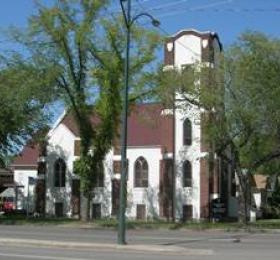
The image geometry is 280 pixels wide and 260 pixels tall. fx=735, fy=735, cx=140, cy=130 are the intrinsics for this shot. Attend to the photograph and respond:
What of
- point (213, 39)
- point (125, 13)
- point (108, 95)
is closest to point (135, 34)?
point (108, 95)

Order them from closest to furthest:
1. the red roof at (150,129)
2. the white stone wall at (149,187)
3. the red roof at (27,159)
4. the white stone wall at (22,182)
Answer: the red roof at (150,129)
the white stone wall at (149,187)
the white stone wall at (22,182)
the red roof at (27,159)

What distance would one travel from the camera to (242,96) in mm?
45031

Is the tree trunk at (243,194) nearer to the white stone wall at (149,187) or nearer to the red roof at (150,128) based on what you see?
the red roof at (150,128)

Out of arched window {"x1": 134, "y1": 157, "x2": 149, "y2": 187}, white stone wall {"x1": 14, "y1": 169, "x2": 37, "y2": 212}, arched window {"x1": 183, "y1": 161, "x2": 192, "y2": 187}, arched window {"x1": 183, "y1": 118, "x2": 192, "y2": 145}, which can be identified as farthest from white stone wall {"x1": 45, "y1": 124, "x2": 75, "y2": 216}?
arched window {"x1": 183, "y1": 118, "x2": 192, "y2": 145}

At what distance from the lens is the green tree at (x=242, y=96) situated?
44.1m

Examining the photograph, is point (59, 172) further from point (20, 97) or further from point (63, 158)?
point (20, 97)

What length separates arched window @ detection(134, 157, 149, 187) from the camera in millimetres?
63156

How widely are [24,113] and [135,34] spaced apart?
1062 cm

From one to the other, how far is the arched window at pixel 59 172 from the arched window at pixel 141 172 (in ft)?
24.1

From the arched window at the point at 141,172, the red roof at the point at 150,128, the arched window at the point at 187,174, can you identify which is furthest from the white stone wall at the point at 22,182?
the arched window at the point at 187,174

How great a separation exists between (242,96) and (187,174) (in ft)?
56.3

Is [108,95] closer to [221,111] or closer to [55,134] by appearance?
[221,111]

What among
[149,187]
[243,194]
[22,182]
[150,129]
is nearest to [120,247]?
[243,194]

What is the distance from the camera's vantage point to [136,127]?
67.2 metres
